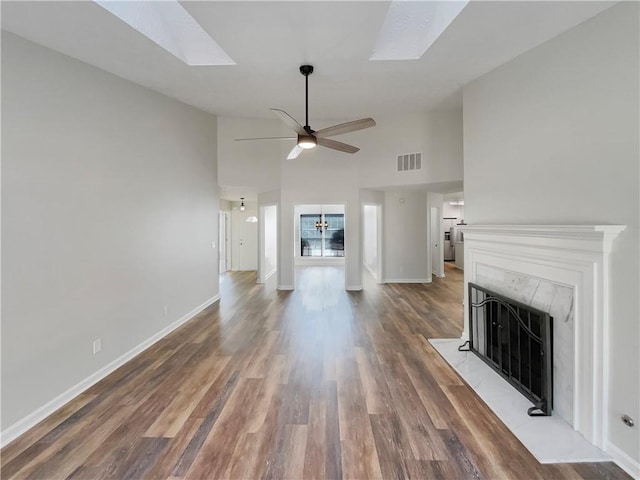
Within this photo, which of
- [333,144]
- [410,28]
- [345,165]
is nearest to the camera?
[410,28]

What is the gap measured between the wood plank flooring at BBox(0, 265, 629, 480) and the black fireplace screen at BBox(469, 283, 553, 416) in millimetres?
442

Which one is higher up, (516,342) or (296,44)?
(296,44)

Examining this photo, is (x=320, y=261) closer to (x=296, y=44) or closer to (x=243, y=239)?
(x=243, y=239)

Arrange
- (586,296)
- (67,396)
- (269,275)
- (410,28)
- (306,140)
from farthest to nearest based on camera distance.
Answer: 1. (269,275)
2. (306,140)
3. (410,28)
4. (67,396)
5. (586,296)

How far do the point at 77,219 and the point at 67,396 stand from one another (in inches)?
62.3

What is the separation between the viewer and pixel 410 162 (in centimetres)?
564

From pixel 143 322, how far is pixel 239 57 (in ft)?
10.9

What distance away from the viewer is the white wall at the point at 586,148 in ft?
6.03

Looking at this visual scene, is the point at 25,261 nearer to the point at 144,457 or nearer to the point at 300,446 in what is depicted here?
the point at 144,457

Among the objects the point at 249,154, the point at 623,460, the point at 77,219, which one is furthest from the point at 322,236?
the point at 623,460

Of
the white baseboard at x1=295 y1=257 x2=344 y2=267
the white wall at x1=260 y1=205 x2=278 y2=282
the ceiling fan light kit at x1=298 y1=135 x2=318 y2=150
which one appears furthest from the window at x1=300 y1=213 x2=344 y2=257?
the ceiling fan light kit at x1=298 y1=135 x2=318 y2=150

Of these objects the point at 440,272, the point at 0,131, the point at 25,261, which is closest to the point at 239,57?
the point at 0,131

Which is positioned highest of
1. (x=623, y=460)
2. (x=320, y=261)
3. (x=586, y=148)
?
(x=586, y=148)

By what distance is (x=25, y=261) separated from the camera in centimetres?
221
